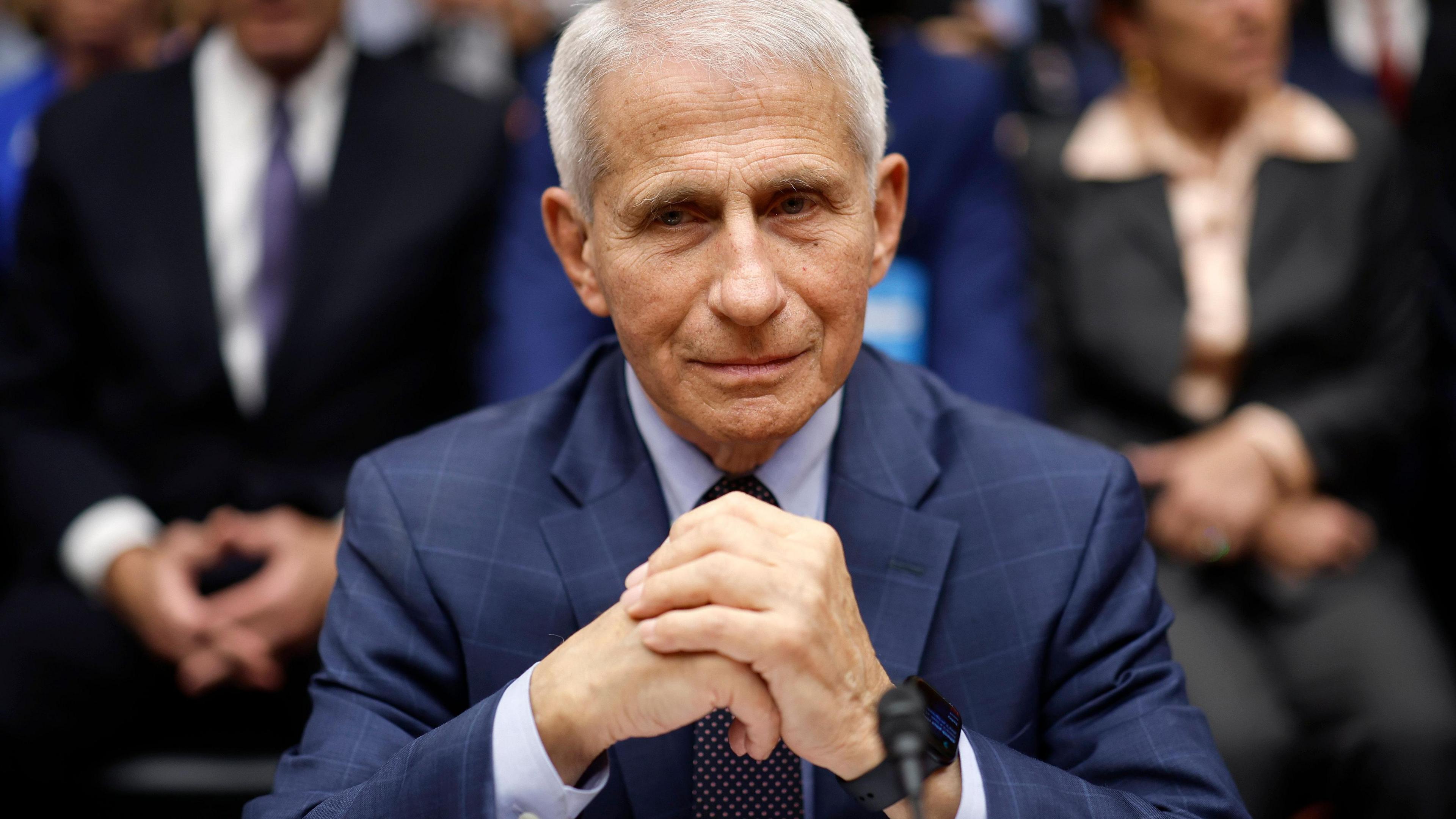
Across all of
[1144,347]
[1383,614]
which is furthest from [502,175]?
[1383,614]

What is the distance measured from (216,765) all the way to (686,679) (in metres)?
1.60

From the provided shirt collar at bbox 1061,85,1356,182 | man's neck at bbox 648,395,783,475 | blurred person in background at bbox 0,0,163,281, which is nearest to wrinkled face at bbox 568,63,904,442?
man's neck at bbox 648,395,783,475

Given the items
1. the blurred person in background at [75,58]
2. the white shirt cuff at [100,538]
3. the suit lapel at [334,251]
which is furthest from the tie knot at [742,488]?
the blurred person in background at [75,58]

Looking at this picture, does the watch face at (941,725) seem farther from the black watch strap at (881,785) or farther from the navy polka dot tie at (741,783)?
the navy polka dot tie at (741,783)

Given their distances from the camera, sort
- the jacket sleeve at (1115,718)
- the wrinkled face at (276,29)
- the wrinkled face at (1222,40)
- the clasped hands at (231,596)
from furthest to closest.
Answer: the wrinkled face at (1222,40) → the wrinkled face at (276,29) → the clasped hands at (231,596) → the jacket sleeve at (1115,718)

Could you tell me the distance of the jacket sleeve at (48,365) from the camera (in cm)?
292

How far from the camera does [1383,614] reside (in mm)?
2842

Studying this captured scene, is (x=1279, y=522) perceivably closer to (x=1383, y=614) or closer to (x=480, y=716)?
(x=1383, y=614)

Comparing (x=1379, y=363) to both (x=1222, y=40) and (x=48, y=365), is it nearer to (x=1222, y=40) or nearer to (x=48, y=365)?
(x=1222, y=40)

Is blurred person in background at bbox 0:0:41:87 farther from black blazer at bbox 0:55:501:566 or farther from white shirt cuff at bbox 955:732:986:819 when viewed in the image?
white shirt cuff at bbox 955:732:986:819

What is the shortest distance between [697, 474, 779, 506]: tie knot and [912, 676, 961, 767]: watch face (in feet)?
1.26

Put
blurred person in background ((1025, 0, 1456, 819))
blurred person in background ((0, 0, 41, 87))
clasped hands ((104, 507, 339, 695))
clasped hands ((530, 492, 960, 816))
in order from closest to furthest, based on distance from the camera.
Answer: clasped hands ((530, 492, 960, 816)), clasped hands ((104, 507, 339, 695)), blurred person in background ((1025, 0, 1456, 819)), blurred person in background ((0, 0, 41, 87))

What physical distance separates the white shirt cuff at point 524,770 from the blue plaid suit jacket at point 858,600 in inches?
2.2

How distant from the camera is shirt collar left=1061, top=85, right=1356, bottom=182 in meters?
3.20
